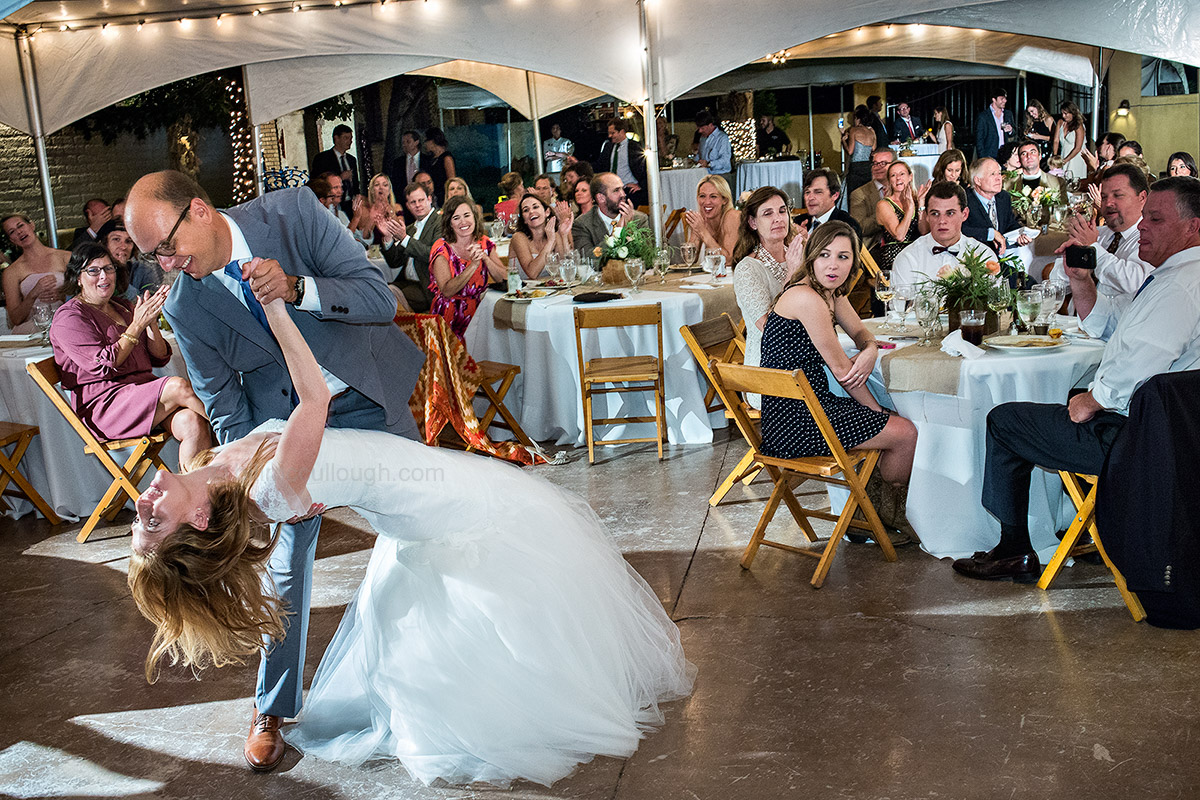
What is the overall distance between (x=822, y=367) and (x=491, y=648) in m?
2.00

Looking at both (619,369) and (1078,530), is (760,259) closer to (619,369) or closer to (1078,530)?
(619,369)

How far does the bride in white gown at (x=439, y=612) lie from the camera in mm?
2354

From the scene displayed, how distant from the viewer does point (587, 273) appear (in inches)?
264

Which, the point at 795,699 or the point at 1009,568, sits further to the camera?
the point at 1009,568

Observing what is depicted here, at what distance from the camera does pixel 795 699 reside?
3.06 metres

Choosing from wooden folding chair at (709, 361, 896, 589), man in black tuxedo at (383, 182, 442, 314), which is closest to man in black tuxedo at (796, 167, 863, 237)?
man in black tuxedo at (383, 182, 442, 314)

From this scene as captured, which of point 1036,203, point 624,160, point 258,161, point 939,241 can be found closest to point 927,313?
point 939,241

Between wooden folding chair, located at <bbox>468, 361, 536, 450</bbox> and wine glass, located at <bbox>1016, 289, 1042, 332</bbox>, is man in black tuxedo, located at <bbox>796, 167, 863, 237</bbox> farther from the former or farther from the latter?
wine glass, located at <bbox>1016, 289, 1042, 332</bbox>

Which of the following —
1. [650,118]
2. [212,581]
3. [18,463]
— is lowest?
[18,463]

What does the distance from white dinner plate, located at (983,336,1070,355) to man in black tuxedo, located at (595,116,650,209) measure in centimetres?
718

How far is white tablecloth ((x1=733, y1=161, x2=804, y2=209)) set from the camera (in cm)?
1312

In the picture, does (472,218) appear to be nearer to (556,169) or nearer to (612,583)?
(612,583)

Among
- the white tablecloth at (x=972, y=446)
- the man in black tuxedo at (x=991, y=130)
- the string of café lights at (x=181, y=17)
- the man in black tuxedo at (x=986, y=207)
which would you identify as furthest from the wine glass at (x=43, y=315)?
the man in black tuxedo at (x=991, y=130)

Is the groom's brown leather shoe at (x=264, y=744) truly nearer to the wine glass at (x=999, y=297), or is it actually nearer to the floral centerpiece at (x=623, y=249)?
the wine glass at (x=999, y=297)
